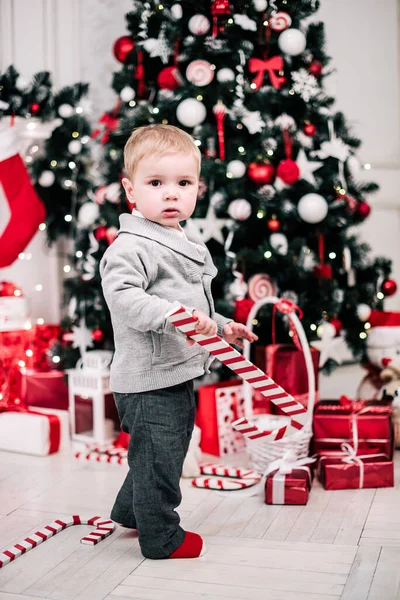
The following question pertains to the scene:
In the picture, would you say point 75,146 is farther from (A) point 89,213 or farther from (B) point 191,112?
(B) point 191,112

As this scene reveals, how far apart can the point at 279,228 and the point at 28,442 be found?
130 centimetres

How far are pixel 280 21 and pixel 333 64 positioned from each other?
1.19 m

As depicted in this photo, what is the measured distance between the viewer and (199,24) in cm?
301

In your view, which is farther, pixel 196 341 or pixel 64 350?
pixel 64 350

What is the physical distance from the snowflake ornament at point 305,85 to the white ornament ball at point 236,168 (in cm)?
39

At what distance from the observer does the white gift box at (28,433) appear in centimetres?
290

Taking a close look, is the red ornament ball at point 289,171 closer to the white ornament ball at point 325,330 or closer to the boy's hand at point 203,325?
the white ornament ball at point 325,330

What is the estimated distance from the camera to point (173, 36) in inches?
120

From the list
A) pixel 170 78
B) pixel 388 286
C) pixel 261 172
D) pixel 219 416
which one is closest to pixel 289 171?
pixel 261 172

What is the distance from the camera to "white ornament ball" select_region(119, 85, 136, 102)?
3154 mm

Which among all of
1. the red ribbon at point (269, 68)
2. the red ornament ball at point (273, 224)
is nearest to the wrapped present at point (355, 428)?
the red ornament ball at point (273, 224)

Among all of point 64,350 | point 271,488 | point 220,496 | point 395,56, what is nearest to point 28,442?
point 64,350

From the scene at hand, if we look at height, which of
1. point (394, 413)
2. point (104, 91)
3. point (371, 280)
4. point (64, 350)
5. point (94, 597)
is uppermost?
point (104, 91)

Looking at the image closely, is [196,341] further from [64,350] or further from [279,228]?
[64,350]
